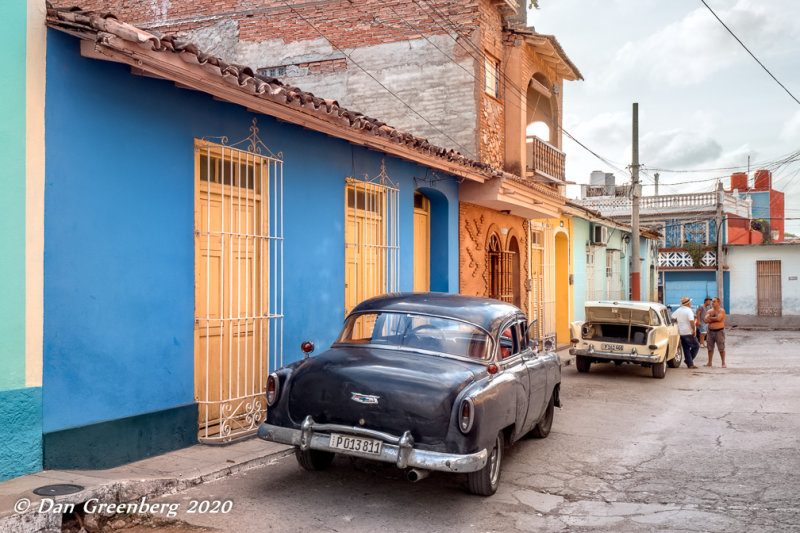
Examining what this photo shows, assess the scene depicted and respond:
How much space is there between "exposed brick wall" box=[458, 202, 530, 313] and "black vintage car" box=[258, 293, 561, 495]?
6817 mm

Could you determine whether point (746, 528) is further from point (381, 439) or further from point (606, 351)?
A: point (606, 351)

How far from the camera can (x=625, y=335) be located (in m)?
14.0

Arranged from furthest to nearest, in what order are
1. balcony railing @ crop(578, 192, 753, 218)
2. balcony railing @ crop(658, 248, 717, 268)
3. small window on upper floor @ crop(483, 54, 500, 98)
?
1. balcony railing @ crop(578, 192, 753, 218)
2. balcony railing @ crop(658, 248, 717, 268)
3. small window on upper floor @ crop(483, 54, 500, 98)

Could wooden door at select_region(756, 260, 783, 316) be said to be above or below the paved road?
above

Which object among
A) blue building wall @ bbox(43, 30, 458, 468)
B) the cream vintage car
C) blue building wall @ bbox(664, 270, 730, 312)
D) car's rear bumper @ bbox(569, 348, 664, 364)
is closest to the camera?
blue building wall @ bbox(43, 30, 458, 468)

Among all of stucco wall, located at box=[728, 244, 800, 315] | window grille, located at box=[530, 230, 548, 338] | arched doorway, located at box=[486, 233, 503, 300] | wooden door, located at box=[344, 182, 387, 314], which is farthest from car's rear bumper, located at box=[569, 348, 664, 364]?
stucco wall, located at box=[728, 244, 800, 315]

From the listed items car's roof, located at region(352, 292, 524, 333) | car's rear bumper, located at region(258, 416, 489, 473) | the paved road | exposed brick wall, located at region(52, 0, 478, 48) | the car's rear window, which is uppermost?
exposed brick wall, located at region(52, 0, 478, 48)

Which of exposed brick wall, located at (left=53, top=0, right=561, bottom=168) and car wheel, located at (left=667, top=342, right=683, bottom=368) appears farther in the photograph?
car wheel, located at (left=667, top=342, right=683, bottom=368)

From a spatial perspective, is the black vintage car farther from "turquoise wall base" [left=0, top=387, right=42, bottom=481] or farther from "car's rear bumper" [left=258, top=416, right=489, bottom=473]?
"turquoise wall base" [left=0, top=387, right=42, bottom=481]

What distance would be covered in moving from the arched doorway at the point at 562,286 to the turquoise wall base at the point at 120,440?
14.9 m

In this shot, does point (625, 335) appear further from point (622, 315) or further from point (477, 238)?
point (477, 238)

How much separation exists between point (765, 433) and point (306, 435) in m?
5.82

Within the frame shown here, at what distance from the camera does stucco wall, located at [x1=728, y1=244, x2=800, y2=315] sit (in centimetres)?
3203

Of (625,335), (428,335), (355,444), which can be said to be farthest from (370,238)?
(625,335)
